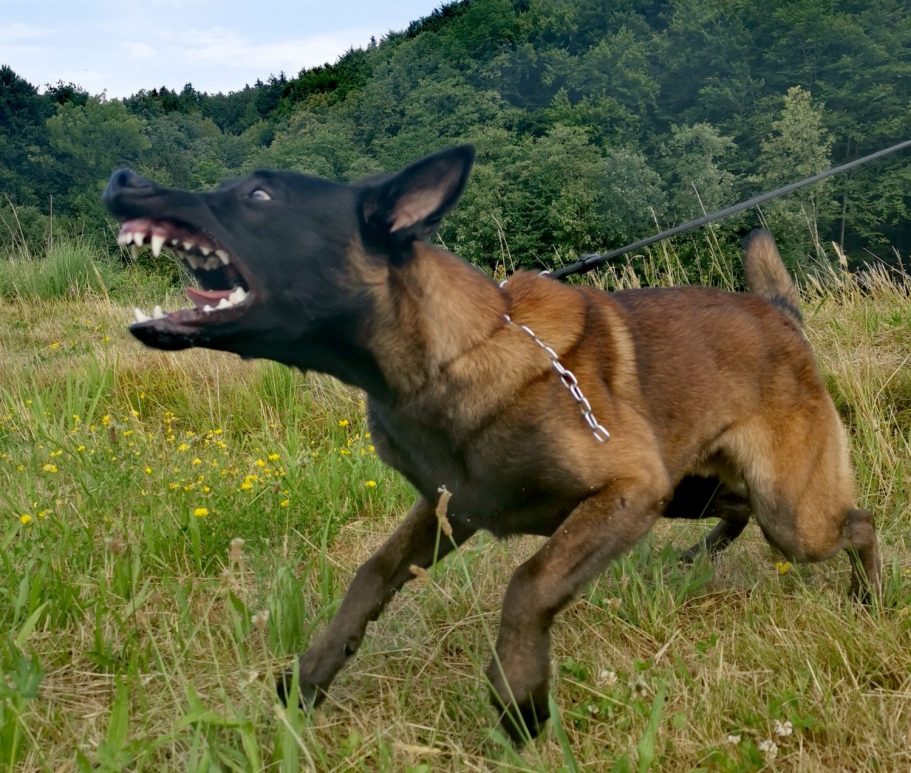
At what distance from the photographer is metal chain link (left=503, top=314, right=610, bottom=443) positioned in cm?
249

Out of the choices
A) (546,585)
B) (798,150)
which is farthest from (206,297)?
(798,150)

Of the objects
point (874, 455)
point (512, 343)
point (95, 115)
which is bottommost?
point (874, 455)

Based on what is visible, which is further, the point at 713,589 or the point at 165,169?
the point at 165,169

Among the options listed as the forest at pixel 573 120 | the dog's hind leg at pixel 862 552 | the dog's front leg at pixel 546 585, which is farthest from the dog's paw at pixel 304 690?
the forest at pixel 573 120

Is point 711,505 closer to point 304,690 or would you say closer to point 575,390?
point 575,390

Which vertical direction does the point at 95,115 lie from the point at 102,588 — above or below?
above

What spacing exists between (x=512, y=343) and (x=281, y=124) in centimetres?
3298

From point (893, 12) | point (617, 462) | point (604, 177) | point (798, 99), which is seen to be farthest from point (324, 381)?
point (893, 12)

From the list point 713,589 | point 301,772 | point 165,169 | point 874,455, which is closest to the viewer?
point 301,772

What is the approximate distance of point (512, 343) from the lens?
8.31 ft

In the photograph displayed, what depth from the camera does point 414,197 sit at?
2.46 metres

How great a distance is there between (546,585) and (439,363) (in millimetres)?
641

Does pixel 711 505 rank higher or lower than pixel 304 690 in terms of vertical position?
lower

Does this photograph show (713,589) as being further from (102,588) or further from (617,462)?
(102,588)
